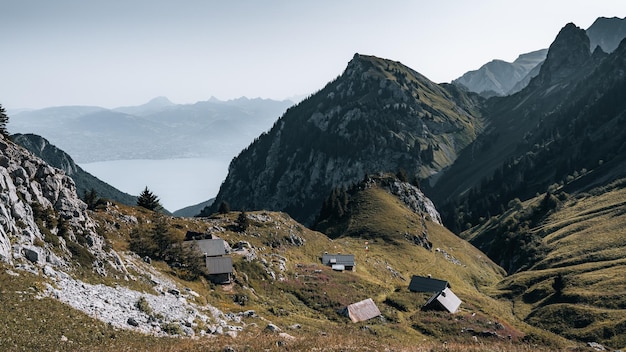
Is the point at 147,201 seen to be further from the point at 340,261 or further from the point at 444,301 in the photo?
the point at 444,301

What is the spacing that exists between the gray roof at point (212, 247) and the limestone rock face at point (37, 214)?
69.9ft

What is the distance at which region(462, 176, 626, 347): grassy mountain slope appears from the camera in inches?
3361

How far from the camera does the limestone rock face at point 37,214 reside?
36.5 metres

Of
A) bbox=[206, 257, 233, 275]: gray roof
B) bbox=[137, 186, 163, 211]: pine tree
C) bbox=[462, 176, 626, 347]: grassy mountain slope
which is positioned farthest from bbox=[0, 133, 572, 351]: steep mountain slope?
bbox=[462, 176, 626, 347]: grassy mountain slope

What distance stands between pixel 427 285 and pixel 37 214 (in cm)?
6742

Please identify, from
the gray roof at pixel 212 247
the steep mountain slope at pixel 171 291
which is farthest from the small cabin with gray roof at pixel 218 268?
the gray roof at pixel 212 247

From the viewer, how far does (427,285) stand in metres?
86.0

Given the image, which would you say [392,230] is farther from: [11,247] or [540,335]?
[11,247]

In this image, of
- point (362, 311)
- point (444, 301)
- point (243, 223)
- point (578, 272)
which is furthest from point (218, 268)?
point (578, 272)

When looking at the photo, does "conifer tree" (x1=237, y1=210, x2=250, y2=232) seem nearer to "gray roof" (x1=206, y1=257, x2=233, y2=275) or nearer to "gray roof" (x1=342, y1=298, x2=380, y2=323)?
"gray roof" (x1=206, y1=257, x2=233, y2=275)

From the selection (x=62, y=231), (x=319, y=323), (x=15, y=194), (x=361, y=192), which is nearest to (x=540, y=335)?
(x=319, y=323)

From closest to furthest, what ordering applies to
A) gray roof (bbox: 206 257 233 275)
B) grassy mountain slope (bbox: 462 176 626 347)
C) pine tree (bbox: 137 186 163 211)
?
gray roof (bbox: 206 257 233 275) < grassy mountain slope (bbox: 462 176 626 347) < pine tree (bbox: 137 186 163 211)

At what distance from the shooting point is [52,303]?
30.5 meters

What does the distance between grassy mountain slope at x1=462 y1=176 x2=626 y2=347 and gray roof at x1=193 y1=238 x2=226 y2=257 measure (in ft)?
212
